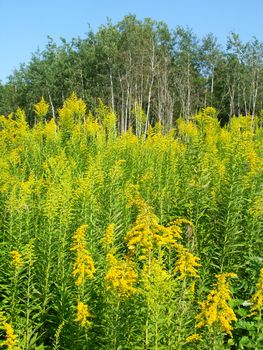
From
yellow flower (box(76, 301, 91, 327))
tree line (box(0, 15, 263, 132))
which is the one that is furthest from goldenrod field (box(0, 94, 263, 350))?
tree line (box(0, 15, 263, 132))

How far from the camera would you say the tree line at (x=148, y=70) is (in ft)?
115

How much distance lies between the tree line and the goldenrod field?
3014cm

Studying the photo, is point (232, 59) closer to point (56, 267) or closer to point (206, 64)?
point (206, 64)

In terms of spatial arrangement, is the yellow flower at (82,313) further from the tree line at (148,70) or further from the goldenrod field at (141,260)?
the tree line at (148,70)

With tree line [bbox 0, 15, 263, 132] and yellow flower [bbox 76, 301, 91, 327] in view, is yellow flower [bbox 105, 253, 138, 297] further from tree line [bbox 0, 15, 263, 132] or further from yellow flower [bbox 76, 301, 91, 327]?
tree line [bbox 0, 15, 263, 132]

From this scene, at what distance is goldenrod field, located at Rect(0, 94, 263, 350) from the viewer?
8.68ft

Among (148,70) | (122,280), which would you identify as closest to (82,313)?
(122,280)

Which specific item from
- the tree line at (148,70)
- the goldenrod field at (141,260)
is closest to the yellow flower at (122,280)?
the goldenrod field at (141,260)

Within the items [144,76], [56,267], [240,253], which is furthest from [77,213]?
[144,76]

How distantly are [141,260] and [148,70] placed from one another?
112ft

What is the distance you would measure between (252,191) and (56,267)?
2116 mm

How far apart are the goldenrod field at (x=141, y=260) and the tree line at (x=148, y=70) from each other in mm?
30138

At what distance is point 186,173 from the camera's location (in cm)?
496

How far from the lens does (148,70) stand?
117ft
